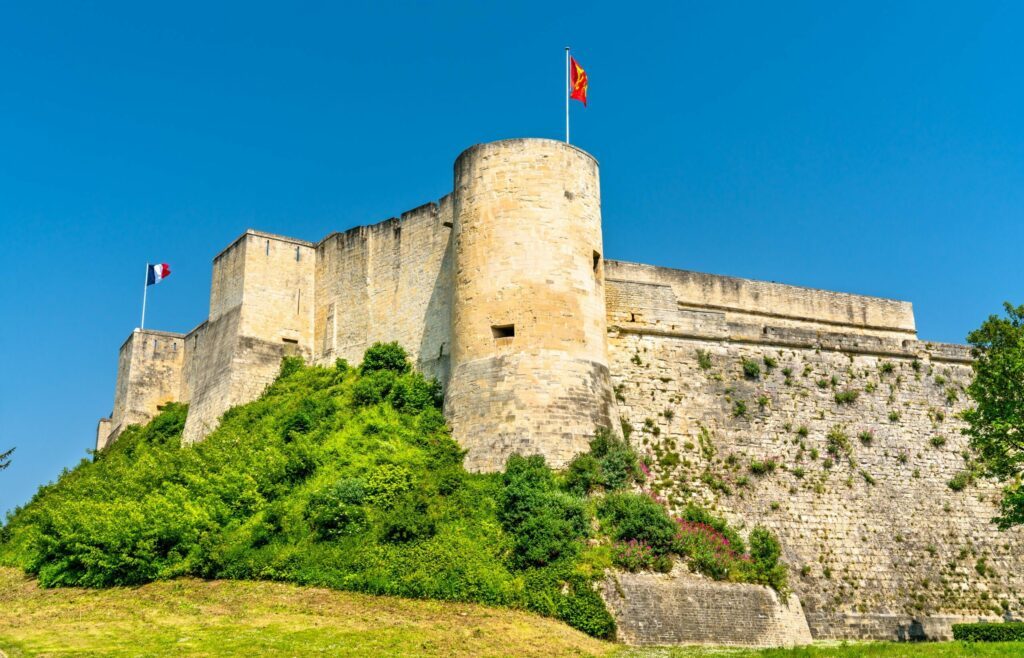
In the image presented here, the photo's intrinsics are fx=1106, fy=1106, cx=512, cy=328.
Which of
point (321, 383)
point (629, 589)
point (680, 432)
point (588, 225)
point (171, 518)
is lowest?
point (629, 589)

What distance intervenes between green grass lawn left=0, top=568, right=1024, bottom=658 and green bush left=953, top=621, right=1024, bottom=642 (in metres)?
3.36

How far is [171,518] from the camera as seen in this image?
850 inches

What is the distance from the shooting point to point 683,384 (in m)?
25.6

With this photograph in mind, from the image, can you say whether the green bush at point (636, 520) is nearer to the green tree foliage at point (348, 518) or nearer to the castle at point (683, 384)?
the green tree foliage at point (348, 518)

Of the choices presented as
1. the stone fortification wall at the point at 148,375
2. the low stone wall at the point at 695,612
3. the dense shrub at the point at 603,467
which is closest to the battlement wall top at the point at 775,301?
the dense shrub at the point at 603,467

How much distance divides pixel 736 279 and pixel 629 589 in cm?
1409

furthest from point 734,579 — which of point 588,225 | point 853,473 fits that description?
point 588,225

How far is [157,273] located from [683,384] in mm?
22212

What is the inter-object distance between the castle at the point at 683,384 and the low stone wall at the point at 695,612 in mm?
388

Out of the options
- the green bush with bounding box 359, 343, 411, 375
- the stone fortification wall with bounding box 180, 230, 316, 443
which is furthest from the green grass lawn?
the stone fortification wall with bounding box 180, 230, 316, 443

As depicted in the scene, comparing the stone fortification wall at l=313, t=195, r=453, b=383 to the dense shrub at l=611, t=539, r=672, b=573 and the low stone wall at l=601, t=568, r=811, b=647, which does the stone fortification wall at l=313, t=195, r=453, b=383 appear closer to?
the dense shrub at l=611, t=539, r=672, b=573

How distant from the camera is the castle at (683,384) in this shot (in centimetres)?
2281

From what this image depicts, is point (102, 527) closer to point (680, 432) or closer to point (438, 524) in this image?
point (438, 524)

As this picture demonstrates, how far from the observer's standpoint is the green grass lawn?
15.9 metres
